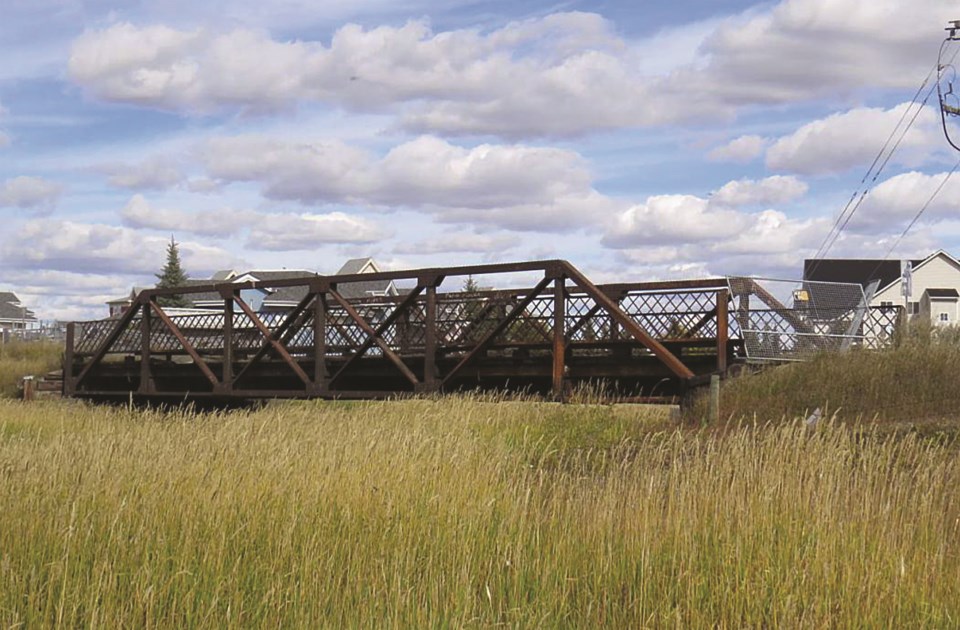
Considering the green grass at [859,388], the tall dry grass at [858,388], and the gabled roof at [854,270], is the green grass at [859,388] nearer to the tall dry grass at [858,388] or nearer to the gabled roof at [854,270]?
the tall dry grass at [858,388]

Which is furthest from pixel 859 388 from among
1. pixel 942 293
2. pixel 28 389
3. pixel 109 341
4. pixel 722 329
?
pixel 942 293

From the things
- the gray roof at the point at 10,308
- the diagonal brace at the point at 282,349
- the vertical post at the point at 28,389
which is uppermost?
the gray roof at the point at 10,308

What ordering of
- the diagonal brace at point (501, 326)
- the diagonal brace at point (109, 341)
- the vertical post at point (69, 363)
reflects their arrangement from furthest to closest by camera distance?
the vertical post at point (69, 363) < the diagonal brace at point (109, 341) < the diagonal brace at point (501, 326)

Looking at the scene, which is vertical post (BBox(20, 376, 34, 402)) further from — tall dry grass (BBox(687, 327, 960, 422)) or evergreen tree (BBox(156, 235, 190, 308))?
evergreen tree (BBox(156, 235, 190, 308))

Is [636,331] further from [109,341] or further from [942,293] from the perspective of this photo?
[942,293]

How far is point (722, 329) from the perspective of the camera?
14.9m

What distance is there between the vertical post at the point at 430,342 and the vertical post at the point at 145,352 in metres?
8.11

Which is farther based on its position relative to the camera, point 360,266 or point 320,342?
point 360,266

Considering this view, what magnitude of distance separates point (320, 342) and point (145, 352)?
5.90m

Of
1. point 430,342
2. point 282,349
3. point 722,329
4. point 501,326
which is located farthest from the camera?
point 282,349

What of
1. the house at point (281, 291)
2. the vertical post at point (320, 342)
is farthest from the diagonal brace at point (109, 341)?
the house at point (281, 291)

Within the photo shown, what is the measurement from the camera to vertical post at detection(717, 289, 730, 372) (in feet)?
48.7

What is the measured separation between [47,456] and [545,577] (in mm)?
3549

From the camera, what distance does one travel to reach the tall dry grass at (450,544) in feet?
16.8
